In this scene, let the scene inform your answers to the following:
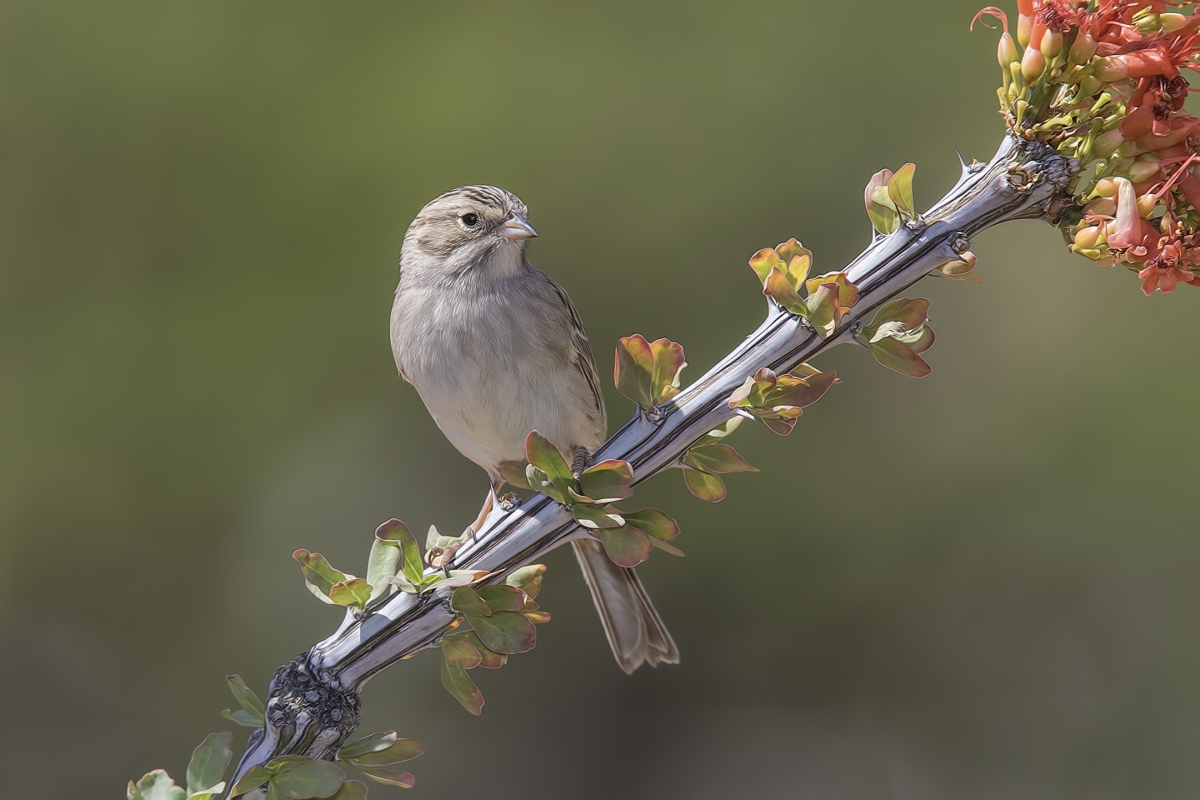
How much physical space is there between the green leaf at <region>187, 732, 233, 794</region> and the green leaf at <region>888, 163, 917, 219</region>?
163 cm

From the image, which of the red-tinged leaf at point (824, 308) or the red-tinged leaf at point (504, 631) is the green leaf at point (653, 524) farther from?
the red-tinged leaf at point (824, 308)

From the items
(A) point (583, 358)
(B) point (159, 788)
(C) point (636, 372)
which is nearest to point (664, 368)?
(C) point (636, 372)

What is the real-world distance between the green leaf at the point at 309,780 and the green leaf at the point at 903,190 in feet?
4.72

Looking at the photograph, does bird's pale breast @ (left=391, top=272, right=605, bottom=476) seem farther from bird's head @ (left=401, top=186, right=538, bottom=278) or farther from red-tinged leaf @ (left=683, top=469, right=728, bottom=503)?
red-tinged leaf @ (left=683, top=469, right=728, bottom=503)

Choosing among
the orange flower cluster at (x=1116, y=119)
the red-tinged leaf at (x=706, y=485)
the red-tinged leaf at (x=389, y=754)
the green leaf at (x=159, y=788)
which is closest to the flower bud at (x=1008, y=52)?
the orange flower cluster at (x=1116, y=119)

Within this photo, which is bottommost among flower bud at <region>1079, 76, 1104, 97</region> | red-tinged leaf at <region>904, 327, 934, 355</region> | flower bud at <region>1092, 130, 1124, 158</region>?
red-tinged leaf at <region>904, 327, 934, 355</region>

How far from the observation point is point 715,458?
80.4 inches

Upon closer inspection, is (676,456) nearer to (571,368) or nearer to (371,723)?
(571,368)

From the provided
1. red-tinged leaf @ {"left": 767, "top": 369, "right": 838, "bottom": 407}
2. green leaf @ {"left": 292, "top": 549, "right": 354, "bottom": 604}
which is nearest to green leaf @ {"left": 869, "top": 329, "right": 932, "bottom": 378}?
red-tinged leaf @ {"left": 767, "top": 369, "right": 838, "bottom": 407}

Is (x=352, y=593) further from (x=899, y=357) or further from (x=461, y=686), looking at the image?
(x=899, y=357)

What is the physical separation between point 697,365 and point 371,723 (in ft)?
10.7

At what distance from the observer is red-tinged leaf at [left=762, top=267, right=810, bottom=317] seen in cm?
189

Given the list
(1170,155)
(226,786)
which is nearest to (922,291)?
(1170,155)

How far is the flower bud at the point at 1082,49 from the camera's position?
1.81 metres
